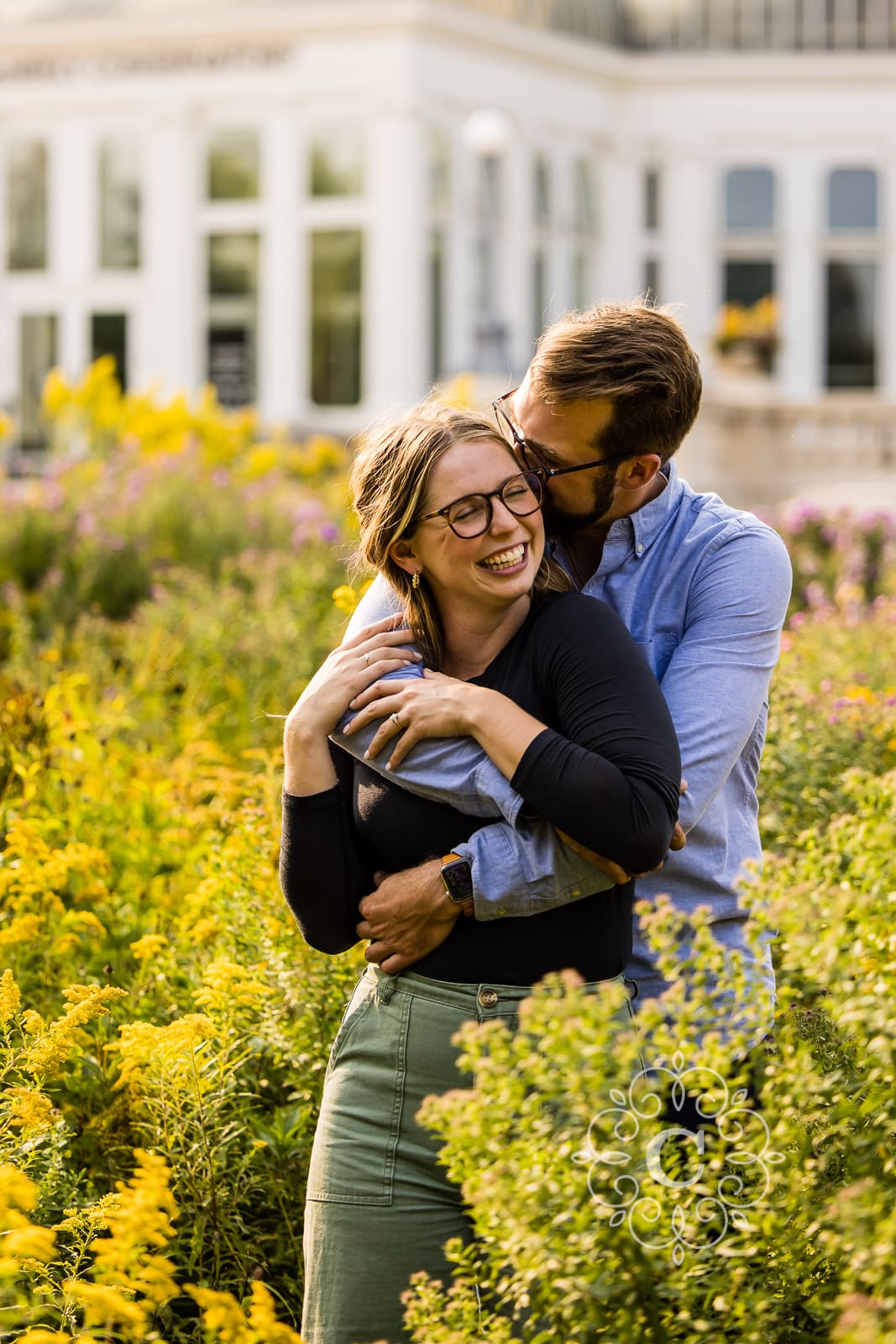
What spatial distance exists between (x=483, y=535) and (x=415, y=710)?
26 centimetres

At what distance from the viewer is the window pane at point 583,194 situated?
30.0 meters

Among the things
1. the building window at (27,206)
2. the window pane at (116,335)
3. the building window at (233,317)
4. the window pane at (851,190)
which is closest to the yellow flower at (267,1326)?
the building window at (233,317)

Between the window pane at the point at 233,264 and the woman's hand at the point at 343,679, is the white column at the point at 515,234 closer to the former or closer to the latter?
the window pane at the point at 233,264

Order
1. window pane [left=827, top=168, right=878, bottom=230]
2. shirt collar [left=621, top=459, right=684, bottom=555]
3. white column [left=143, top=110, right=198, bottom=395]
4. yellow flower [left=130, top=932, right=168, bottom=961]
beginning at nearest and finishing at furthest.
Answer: shirt collar [left=621, top=459, right=684, bottom=555] → yellow flower [left=130, top=932, right=168, bottom=961] → white column [left=143, top=110, right=198, bottom=395] → window pane [left=827, top=168, right=878, bottom=230]

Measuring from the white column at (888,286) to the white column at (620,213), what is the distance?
13.5 feet

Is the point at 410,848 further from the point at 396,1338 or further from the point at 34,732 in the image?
the point at 34,732

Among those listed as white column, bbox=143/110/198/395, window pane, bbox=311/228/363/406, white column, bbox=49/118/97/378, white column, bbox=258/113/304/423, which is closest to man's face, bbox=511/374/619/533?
white column, bbox=258/113/304/423

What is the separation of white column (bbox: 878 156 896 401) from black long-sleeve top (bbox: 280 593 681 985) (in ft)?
94.8

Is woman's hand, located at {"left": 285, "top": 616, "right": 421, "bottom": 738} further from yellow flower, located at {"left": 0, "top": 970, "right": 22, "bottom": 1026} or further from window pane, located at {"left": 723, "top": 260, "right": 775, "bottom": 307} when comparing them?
window pane, located at {"left": 723, "top": 260, "right": 775, "bottom": 307}

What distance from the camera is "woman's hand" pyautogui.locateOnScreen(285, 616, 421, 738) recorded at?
8.46ft

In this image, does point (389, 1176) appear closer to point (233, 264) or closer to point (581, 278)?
point (233, 264)

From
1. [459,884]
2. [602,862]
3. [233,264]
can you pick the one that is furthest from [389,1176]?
[233,264]

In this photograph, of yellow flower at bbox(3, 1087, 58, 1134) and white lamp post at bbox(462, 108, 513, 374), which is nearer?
yellow flower at bbox(3, 1087, 58, 1134)

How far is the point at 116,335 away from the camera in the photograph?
95.0 ft
